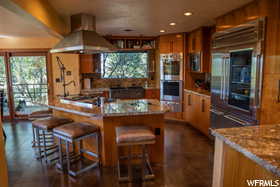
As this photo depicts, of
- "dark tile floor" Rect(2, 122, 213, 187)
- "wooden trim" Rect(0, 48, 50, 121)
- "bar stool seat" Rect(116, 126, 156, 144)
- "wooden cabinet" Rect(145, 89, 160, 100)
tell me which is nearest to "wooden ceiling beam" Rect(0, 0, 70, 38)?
"bar stool seat" Rect(116, 126, 156, 144)

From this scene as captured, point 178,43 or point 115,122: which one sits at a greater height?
point 178,43

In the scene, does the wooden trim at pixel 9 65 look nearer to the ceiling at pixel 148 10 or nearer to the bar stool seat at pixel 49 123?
the ceiling at pixel 148 10

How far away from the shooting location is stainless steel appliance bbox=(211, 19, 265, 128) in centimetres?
264

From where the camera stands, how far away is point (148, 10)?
10.4 feet

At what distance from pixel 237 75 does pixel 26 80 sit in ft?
18.3

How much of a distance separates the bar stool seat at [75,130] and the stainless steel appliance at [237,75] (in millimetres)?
2248

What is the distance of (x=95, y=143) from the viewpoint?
297 cm

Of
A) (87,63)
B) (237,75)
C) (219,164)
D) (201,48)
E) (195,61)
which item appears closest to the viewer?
(219,164)

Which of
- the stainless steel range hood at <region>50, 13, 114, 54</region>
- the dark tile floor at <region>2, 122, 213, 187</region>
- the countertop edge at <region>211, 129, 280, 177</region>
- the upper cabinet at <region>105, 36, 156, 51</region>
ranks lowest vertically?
the dark tile floor at <region>2, 122, 213, 187</region>

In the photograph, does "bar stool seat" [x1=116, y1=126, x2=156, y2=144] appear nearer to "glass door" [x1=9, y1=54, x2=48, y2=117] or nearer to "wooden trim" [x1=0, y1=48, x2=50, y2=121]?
"wooden trim" [x1=0, y1=48, x2=50, y2=121]

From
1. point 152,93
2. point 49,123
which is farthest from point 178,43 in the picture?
point 49,123

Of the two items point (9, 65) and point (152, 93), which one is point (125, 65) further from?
point (9, 65)

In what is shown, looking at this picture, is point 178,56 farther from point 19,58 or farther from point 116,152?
point 19,58

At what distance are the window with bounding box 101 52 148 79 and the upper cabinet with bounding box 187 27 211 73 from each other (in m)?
1.70
